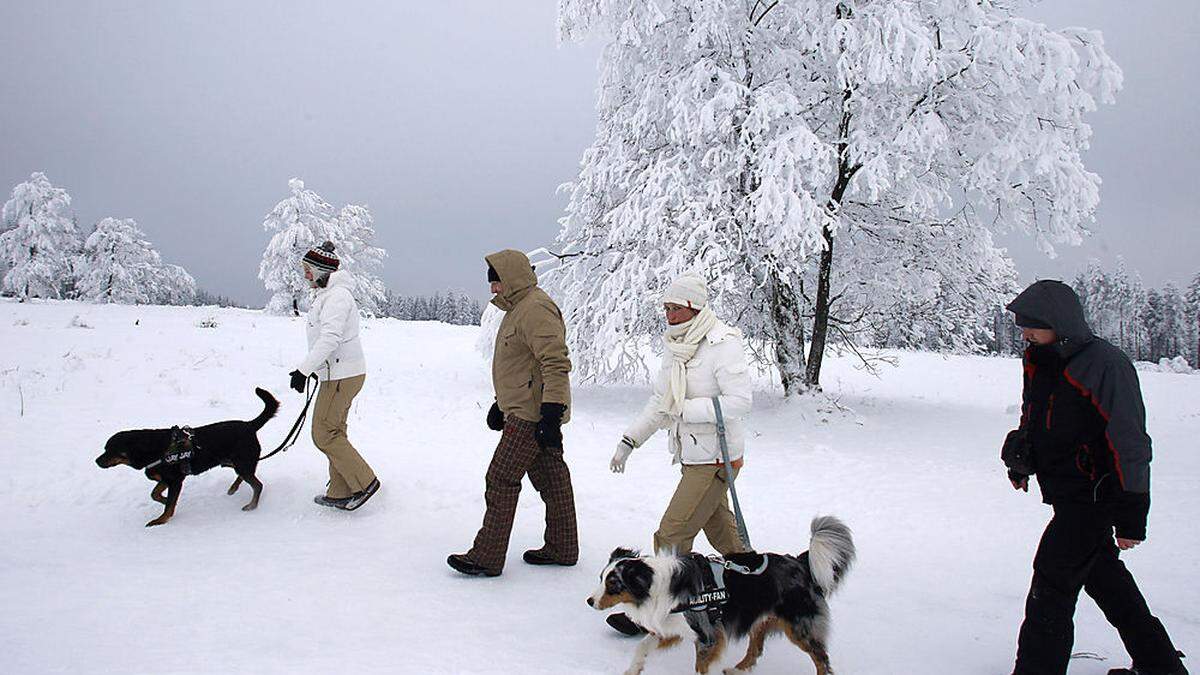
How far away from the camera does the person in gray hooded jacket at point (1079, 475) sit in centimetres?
305

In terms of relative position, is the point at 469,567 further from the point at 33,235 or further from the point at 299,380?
the point at 33,235

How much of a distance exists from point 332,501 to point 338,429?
740mm

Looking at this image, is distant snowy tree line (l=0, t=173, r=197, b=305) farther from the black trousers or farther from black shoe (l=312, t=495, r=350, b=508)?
the black trousers

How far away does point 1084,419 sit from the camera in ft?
10.5

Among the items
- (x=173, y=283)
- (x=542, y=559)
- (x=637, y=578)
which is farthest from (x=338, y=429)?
(x=173, y=283)

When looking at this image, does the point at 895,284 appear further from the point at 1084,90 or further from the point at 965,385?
the point at 965,385

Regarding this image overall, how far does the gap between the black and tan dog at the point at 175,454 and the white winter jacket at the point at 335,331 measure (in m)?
0.63

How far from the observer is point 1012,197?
10.2 metres

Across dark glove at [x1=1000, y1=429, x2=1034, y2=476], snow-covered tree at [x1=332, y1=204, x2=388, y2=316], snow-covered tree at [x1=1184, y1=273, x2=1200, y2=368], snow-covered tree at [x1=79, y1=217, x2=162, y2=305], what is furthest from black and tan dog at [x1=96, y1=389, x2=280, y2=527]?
snow-covered tree at [x1=1184, y1=273, x2=1200, y2=368]

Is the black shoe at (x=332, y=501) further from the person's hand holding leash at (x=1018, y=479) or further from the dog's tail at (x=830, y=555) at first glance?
the person's hand holding leash at (x=1018, y=479)

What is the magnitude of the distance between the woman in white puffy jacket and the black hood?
1.51 m

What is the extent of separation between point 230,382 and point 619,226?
723 cm

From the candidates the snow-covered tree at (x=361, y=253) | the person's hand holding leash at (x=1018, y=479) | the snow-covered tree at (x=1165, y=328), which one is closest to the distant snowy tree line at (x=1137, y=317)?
the snow-covered tree at (x=1165, y=328)

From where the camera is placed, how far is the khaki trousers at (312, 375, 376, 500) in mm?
5664
